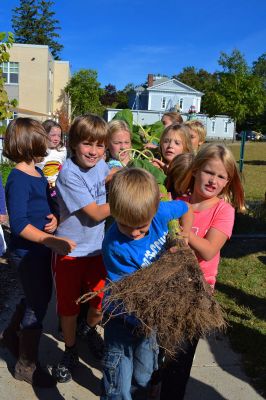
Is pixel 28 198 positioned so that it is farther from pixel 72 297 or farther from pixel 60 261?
pixel 72 297

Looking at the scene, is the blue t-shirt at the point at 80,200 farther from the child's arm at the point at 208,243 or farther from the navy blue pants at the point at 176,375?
the navy blue pants at the point at 176,375

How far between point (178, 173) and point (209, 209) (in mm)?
414

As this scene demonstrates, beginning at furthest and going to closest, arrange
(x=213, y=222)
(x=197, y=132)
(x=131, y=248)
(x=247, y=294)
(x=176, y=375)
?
(x=197, y=132) → (x=247, y=294) → (x=176, y=375) → (x=213, y=222) → (x=131, y=248)

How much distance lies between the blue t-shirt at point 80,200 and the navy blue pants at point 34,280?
0.73 feet

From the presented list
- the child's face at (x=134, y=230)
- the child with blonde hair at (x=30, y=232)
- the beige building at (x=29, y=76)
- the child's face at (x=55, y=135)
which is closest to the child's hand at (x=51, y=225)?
the child with blonde hair at (x=30, y=232)

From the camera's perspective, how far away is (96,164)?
2746 millimetres

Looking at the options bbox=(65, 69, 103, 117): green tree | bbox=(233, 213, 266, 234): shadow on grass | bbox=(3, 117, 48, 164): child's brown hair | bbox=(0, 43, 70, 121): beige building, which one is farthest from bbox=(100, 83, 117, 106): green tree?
bbox=(3, 117, 48, 164): child's brown hair

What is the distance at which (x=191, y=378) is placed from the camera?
9.85ft

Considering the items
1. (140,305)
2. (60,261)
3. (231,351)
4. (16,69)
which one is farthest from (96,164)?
(16,69)

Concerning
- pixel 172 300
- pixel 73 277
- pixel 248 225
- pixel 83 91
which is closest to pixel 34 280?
pixel 73 277

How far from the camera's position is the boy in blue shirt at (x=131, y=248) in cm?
185

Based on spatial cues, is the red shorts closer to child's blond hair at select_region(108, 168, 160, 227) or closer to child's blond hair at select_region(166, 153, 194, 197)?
child's blond hair at select_region(166, 153, 194, 197)

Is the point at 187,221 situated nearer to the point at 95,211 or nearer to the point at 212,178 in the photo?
the point at 212,178

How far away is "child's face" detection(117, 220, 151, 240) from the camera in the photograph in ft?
6.27
